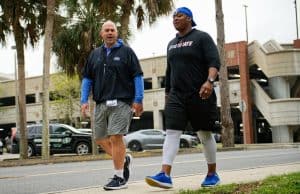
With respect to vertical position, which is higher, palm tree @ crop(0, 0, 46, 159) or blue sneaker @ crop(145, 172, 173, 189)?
palm tree @ crop(0, 0, 46, 159)

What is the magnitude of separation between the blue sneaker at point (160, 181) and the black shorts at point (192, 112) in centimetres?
56

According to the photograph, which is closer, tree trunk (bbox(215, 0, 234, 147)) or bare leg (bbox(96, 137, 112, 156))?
bare leg (bbox(96, 137, 112, 156))

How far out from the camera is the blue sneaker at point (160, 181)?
612 centimetres

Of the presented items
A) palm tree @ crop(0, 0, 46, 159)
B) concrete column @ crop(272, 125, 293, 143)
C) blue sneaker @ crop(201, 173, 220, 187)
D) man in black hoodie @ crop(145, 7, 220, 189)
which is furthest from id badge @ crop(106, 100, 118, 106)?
concrete column @ crop(272, 125, 293, 143)

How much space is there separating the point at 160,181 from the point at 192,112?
2.73 feet

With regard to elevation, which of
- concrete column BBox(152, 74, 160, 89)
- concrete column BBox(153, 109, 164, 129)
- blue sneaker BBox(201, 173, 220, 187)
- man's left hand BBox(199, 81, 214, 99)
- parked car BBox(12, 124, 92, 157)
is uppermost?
concrete column BBox(152, 74, 160, 89)

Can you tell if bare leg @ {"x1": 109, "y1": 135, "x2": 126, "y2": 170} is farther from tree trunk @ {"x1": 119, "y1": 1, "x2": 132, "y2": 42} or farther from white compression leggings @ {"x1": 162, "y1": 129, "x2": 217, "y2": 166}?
tree trunk @ {"x1": 119, "y1": 1, "x2": 132, "y2": 42}

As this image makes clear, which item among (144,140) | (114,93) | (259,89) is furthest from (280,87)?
(114,93)

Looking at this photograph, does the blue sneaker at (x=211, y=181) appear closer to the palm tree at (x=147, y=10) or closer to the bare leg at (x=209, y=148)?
the bare leg at (x=209, y=148)

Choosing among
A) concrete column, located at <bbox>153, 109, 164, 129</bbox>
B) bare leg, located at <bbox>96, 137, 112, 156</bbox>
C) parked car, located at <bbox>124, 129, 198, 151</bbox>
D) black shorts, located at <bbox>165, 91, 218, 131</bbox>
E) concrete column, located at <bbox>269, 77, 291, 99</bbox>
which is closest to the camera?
black shorts, located at <bbox>165, 91, 218, 131</bbox>

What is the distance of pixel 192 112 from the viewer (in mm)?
6398

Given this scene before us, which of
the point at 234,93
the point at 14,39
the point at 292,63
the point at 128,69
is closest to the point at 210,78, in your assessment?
the point at 128,69

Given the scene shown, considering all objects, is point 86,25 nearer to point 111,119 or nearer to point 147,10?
point 147,10

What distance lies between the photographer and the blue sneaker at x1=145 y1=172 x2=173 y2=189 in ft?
20.1
